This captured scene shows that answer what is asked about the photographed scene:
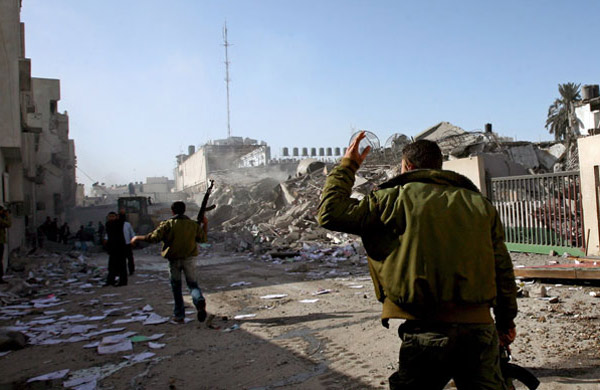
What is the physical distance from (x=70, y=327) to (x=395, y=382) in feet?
18.9

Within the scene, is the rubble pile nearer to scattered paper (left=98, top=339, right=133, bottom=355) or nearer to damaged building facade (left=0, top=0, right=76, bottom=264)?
damaged building facade (left=0, top=0, right=76, bottom=264)

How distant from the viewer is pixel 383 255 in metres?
2.01

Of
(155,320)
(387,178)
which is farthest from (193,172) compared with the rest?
(155,320)

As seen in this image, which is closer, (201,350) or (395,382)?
(395,382)

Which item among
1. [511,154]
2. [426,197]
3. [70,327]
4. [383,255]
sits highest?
[511,154]

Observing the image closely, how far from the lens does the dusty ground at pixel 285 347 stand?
3.98 metres

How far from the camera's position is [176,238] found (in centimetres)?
600

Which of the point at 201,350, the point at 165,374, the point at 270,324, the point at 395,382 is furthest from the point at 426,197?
the point at 270,324

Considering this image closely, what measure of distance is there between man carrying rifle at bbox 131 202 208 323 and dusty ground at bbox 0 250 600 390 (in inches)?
16.9

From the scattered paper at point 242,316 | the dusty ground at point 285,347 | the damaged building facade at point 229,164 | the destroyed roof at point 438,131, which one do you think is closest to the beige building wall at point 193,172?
the damaged building facade at point 229,164

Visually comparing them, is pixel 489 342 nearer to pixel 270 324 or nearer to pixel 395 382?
pixel 395 382

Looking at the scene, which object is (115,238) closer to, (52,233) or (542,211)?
(542,211)

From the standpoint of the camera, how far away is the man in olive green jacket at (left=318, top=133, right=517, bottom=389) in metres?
1.88

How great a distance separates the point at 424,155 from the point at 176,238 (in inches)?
175
